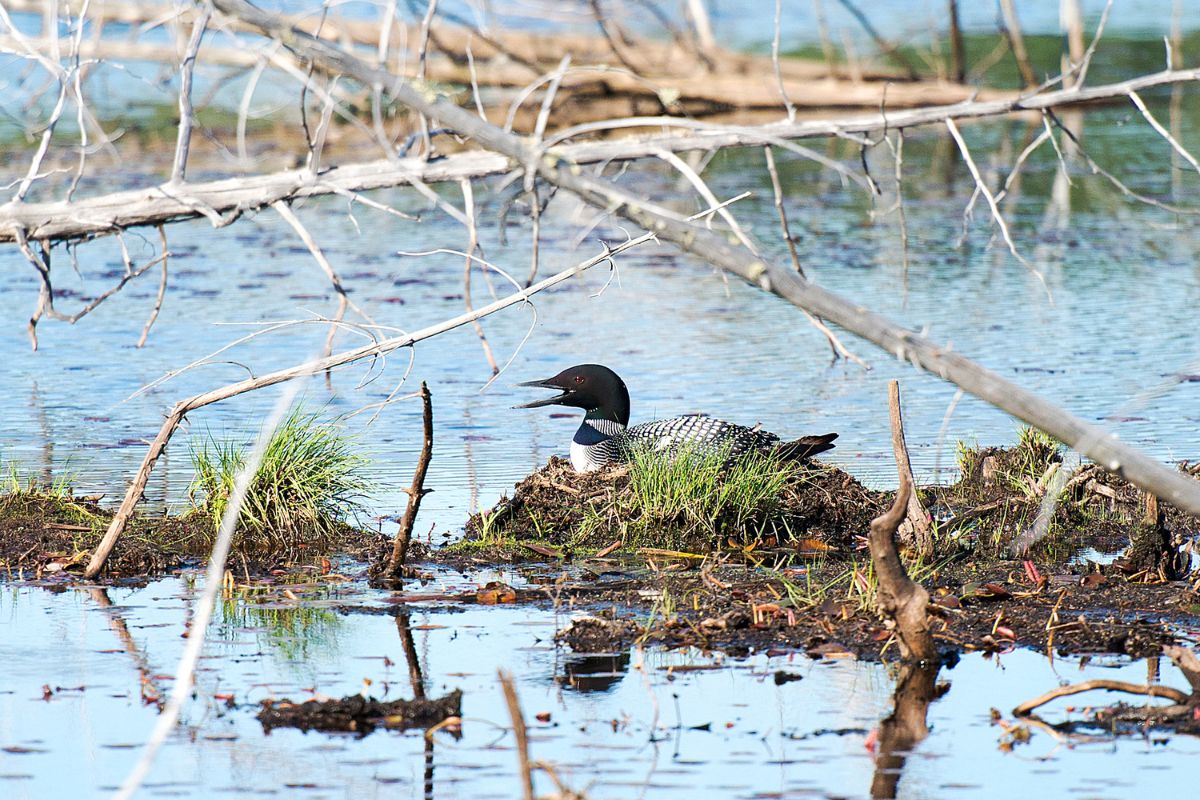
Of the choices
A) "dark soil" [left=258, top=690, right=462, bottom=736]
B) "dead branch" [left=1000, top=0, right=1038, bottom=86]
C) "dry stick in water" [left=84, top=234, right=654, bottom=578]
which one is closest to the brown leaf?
"dry stick in water" [left=84, top=234, right=654, bottom=578]

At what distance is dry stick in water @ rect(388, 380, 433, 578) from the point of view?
6.56 meters

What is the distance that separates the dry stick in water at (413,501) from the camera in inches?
258

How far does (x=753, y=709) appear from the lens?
5.13m

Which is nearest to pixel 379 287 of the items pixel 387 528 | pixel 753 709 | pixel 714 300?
pixel 714 300

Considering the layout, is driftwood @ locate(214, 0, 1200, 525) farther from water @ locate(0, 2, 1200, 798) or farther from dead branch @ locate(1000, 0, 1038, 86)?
dead branch @ locate(1000, 0, 1038, 86)

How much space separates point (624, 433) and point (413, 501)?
6.03 feet

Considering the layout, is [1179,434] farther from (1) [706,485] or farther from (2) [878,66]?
(2) [878,66]

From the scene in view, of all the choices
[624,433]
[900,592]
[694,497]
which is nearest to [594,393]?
[624,433]

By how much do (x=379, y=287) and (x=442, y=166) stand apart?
720 centimetres

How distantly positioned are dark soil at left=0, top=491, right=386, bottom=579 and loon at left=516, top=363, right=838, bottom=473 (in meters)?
1.26

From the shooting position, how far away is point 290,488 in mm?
7355

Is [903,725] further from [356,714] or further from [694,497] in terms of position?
[694,497]

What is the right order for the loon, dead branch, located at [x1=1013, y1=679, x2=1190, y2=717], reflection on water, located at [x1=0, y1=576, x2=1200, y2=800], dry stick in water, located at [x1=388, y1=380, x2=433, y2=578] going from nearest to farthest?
reflection on water, located at [x1=0, y1=576, x2=1200, y2=800] → dead branch, located at [x1=1013, y1=679, x2=1190, y2=717] → dry stick in water, located at [x1=388, y1=380, x2=433, y2=578] → the loon

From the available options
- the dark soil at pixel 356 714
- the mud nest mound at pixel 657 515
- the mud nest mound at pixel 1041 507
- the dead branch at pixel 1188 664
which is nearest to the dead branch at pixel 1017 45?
the mud nest mound at pixel 1041 507
